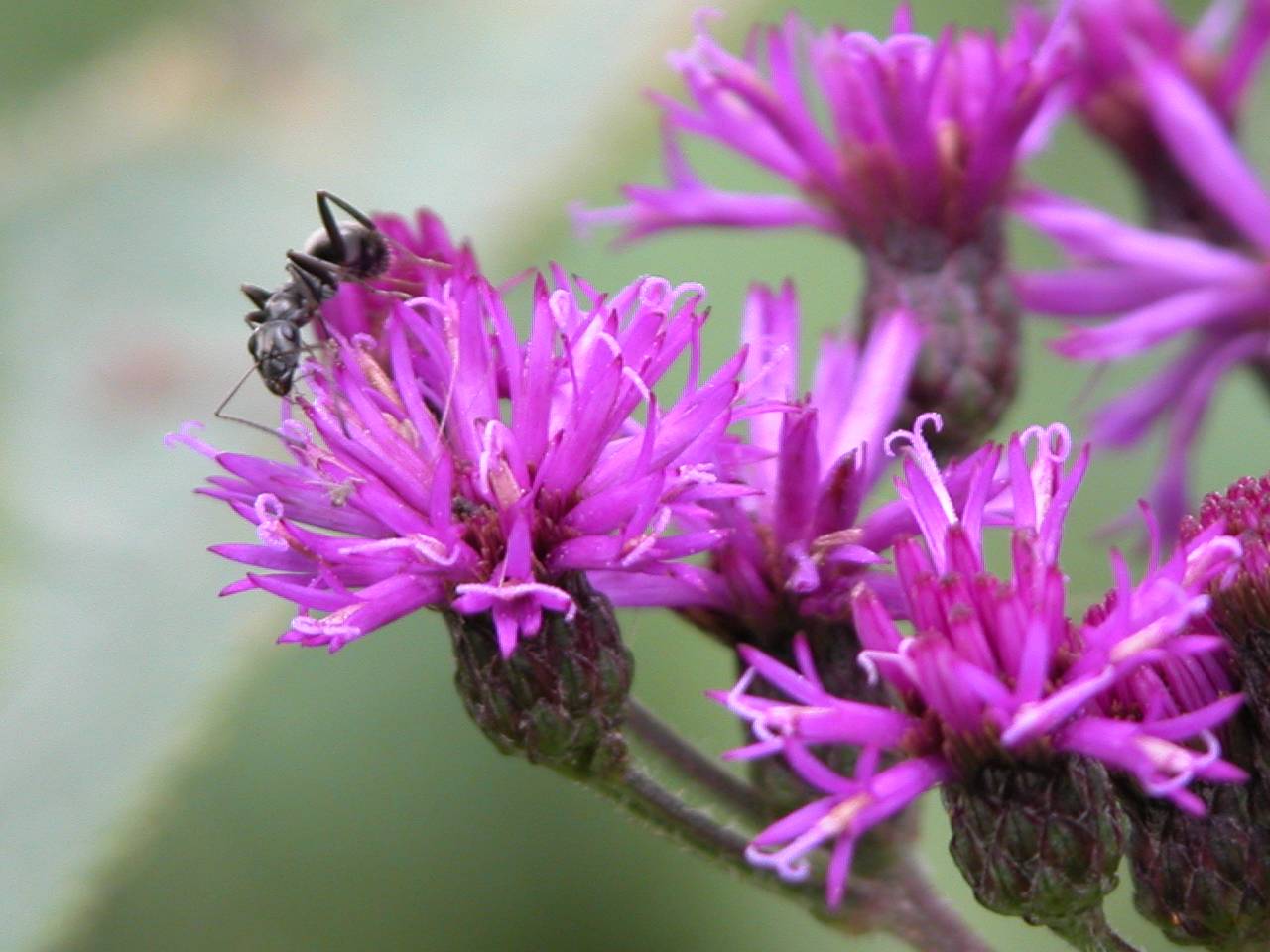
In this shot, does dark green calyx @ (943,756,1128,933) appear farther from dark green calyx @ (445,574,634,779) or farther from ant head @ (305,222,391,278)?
ant head @ (305,222,391,278)

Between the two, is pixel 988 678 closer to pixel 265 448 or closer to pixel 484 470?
pixel 484 470

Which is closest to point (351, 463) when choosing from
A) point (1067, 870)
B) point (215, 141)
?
point (1067, 870)

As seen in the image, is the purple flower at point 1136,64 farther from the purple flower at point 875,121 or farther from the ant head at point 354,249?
the ant head at point 354,249

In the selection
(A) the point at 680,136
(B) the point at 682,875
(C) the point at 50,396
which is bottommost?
(B) the point at 682,875

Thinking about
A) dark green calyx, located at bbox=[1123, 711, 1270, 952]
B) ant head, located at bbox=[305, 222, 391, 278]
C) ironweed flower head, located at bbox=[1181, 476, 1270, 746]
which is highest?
ant head, located at bbox=[305, 222, 391, 278]

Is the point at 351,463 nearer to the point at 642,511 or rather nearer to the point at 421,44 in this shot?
the point at 642,511

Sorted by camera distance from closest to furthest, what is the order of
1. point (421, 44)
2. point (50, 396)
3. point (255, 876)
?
point (255, 876), point (50, 396), point (421, 44)

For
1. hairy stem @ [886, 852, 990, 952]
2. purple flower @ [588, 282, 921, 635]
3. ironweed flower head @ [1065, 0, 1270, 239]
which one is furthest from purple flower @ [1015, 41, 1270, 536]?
hairy stem @ [886, 852, 990, 952]
